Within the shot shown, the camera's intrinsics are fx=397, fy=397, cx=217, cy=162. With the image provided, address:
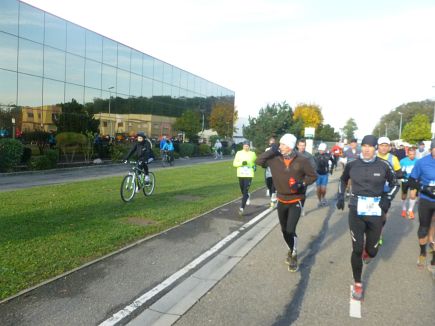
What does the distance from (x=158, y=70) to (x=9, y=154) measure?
747 inches

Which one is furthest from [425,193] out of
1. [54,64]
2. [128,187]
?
[54,64]

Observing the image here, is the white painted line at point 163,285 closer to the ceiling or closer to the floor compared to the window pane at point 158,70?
closer to the floor

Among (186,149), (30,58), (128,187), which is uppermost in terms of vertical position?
(30,58)

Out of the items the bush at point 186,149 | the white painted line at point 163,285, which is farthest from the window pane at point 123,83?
the white painted line at point 163,285

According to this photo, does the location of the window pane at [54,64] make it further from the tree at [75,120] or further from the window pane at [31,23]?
the tree at [75,120]

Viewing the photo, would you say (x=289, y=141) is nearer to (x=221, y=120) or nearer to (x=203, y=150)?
(x=203, y=150)

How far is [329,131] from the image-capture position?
3364 inches

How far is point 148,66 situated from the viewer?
3116cm

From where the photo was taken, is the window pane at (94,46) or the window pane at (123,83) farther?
the window pane at (123,83)

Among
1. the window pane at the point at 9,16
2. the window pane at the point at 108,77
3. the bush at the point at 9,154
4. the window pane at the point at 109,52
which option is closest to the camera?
the bush at the point at 9,154

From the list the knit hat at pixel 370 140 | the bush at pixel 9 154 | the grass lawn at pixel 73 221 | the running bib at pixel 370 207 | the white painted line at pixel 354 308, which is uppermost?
the knit hat at pixel 370 140

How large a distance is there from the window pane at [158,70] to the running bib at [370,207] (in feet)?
95.9

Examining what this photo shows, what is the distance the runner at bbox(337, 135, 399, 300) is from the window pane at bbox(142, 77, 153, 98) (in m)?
27.4

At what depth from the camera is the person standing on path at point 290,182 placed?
5.53 meters
